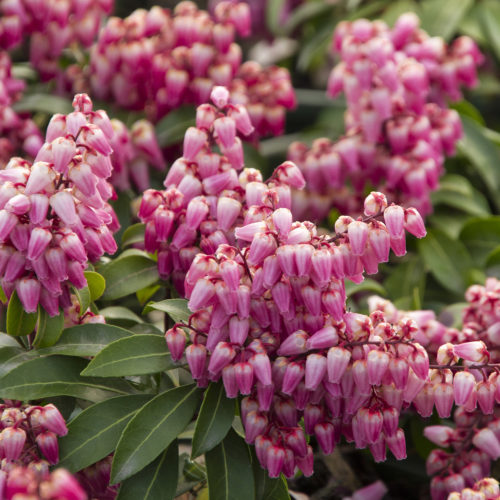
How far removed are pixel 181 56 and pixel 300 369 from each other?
106 centimetres

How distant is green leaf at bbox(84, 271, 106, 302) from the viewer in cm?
132

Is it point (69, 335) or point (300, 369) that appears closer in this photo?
point (300, 369)

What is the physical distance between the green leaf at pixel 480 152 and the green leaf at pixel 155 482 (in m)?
1.36

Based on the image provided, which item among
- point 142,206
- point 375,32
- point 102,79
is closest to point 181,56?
point 102,79

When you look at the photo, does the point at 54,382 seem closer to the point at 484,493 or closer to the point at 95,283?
the point at 95,283

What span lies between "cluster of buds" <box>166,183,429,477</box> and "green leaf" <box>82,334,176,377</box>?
0.04 metres

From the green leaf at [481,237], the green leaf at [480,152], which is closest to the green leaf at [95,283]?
the green leaf at [481,237]

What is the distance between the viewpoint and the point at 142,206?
1.41m

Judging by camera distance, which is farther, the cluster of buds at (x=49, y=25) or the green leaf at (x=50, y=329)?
the cluster of buds at (x=49, y=25)

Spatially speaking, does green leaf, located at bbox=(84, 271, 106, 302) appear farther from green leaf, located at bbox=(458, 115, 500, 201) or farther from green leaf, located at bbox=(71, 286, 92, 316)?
green leaf, located at bbox=(458, 115, 500, 201)

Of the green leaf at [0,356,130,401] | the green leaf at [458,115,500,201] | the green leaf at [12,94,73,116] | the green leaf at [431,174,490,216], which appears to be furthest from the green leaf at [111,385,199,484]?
the green leaf at [458,115,500,201]

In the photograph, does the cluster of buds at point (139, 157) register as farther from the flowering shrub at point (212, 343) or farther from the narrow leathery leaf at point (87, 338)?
the narrow leathery leaf at point (87, 338)

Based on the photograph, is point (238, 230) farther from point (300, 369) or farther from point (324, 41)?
point (324, 41)

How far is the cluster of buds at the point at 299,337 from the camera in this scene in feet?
3.82
